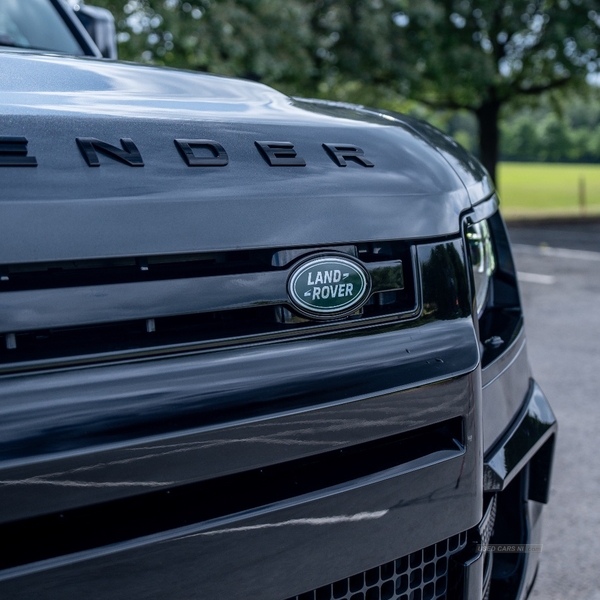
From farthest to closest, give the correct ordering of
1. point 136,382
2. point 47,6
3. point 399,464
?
1. point 47,6
2. point 399,464
3. point 136,382

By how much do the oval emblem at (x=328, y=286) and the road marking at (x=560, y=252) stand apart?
11260mm

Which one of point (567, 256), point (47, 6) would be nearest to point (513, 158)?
point (567, 256)

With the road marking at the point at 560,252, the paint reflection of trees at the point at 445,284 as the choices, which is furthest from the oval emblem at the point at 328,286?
the road marking at the point at 560,252

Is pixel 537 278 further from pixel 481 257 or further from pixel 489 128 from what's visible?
pixel 489 128

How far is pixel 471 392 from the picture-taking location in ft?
4.87

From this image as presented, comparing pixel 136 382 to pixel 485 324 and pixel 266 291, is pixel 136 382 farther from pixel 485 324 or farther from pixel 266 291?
pixel 485 324

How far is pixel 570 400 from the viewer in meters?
4.84

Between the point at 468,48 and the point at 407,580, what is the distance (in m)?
17.6

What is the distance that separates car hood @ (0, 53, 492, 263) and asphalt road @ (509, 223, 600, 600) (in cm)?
176

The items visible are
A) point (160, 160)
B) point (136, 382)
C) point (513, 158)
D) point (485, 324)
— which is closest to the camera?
point (136, 382)

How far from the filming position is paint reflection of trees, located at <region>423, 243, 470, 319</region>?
147 centimetres

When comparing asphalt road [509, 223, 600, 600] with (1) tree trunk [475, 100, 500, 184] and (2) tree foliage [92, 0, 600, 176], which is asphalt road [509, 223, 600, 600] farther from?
(1) tree trunk [475, 100, 500, 184]

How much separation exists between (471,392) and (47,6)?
87.2 inches

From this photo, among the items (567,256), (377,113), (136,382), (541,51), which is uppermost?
(541,51)
